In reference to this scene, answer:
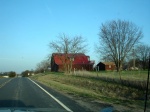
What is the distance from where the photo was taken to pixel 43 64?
14288 cm

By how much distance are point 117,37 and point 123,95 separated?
52.0 m

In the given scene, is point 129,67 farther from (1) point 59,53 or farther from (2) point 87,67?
(1) point 59,53

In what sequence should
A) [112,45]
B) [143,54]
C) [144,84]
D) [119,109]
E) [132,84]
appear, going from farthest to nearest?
[143,54]
[112,45]
[132,84]
[144,84]
[119,109]

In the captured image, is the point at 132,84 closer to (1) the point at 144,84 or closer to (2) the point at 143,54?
(1) the point at 144,84

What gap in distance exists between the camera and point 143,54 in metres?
110

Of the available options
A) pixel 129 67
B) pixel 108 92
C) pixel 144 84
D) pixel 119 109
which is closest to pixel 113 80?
pixel 108 92

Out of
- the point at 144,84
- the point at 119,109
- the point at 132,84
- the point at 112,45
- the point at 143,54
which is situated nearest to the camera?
the point at 119,109

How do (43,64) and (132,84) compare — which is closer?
(132,84)

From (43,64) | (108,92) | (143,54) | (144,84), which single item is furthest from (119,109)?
(43,64)

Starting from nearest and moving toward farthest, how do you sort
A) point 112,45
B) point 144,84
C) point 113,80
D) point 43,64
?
point 144,84 < point 113,80 < point 112,45 < point 43,64

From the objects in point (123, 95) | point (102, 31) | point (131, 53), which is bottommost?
point (123, 95)

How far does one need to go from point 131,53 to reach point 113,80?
4563 centimetres

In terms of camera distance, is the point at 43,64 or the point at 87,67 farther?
the point at 43,64

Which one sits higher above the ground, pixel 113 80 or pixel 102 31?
pixel 102 31
